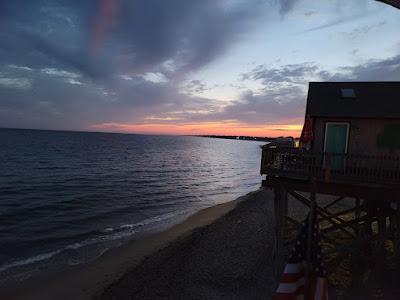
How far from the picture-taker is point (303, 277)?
873 centimetres

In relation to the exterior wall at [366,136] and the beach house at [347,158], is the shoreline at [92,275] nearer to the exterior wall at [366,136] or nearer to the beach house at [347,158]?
the beach house at [347,158]

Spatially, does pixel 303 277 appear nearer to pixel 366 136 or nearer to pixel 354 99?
pixel 366 136

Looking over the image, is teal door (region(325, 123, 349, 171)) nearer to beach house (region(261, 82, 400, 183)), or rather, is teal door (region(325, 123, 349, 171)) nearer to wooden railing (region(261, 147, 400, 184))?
beach house (region(261, 82, 400, 183))

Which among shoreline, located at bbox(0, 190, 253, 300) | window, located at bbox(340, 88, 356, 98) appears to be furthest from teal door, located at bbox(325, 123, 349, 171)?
shoreline, located at bbox(0, 190, 253, 300)

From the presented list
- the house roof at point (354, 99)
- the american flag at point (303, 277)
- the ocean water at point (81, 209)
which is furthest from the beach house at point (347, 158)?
the ocean water at point (81, 209)

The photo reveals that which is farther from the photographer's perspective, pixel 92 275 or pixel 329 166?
pixel 92 275

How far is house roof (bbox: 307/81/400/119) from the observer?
569 inches

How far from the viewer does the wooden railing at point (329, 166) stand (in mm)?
12180

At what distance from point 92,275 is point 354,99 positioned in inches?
575

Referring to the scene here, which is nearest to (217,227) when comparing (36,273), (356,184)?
(36,273)

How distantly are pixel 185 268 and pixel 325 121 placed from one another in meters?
9.61

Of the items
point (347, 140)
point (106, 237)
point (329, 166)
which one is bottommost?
point (106, 237)

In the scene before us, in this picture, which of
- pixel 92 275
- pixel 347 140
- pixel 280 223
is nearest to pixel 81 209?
pixel 92 275

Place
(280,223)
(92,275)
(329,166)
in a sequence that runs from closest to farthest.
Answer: (329,166), (280,223), (92,275)
